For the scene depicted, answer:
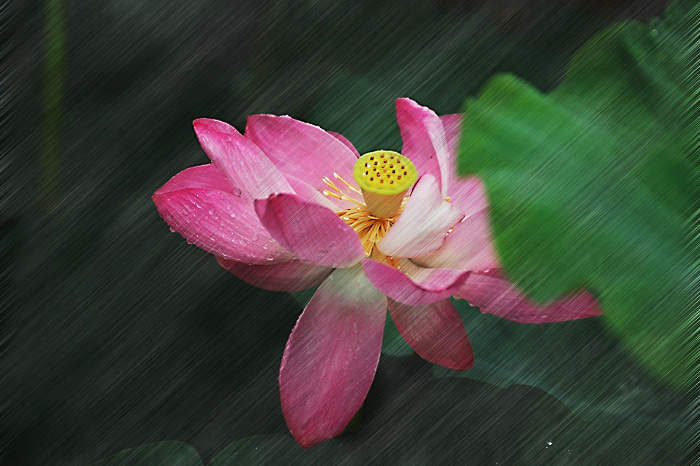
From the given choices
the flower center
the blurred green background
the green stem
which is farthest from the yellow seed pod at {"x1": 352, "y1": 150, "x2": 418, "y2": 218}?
the green stem

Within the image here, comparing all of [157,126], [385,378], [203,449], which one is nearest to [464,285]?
[385,378]

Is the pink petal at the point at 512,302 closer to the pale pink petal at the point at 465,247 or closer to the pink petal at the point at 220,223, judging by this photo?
the pale pink petal at the point at 465,247

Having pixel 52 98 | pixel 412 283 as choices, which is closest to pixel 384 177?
pixel 412 283

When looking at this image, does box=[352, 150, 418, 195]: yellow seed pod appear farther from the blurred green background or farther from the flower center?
the blurred green background

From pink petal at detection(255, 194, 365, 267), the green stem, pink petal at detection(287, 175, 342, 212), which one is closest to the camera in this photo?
pink petal at detection(255, 194, 365, 267)

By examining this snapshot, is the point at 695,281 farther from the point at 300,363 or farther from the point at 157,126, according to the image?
the point at 157,126

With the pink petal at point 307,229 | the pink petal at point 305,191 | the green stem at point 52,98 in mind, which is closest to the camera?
the pink petal at point 307,229

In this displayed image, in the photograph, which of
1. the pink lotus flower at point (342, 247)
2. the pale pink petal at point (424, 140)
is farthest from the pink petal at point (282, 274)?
the pale pink petal at point (424, 140)
